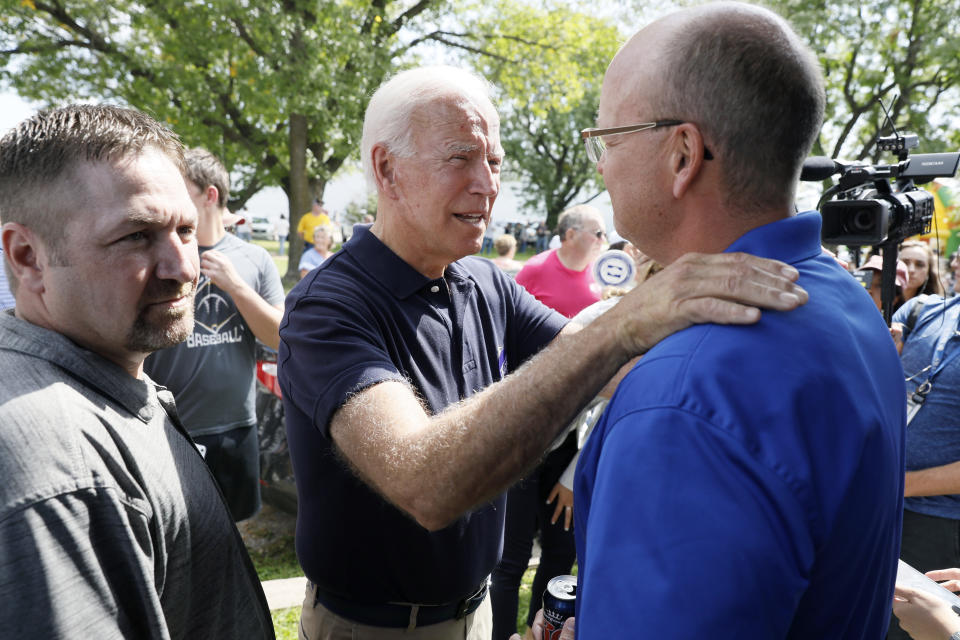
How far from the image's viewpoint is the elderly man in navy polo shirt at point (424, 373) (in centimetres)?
141

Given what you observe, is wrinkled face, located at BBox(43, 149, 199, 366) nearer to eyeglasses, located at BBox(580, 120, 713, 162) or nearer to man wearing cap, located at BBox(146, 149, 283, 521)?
eyeglasses, located at BBox(580, 120, 713, 162)

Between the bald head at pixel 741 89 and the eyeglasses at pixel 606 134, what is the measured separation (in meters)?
0.01

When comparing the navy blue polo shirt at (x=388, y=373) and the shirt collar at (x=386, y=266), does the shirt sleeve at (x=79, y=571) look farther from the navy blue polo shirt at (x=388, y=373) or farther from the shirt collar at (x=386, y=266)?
the shirt collar at (x=386, y=266)

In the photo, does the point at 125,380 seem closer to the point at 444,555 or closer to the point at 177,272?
the point at 177,272

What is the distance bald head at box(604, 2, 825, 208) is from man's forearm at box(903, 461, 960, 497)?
2129mm

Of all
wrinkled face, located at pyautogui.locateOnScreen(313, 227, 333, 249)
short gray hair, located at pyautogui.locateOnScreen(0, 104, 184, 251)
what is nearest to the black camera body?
short gray hair, located at pyautogui.locateOnScreen(0, 104, 184, 251)

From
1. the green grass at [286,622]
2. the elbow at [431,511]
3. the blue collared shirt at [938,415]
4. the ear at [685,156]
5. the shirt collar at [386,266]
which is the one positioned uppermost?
the ear at [685,156]

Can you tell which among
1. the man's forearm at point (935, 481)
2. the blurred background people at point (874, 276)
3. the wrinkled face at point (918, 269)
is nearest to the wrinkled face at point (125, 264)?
the man's forearm at point (935, 481)

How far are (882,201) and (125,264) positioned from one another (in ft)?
7.96

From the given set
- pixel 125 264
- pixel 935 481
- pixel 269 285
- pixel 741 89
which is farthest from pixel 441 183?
pixel 935 481

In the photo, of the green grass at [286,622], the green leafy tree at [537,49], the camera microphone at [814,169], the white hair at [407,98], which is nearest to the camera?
the camera microphone at [814,169]

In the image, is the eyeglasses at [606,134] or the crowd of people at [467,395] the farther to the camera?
the eyeglasses at [606,134]

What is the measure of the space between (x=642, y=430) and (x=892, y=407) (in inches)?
20.1

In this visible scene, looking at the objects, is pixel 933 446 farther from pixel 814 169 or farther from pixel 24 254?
pixel 24 254
